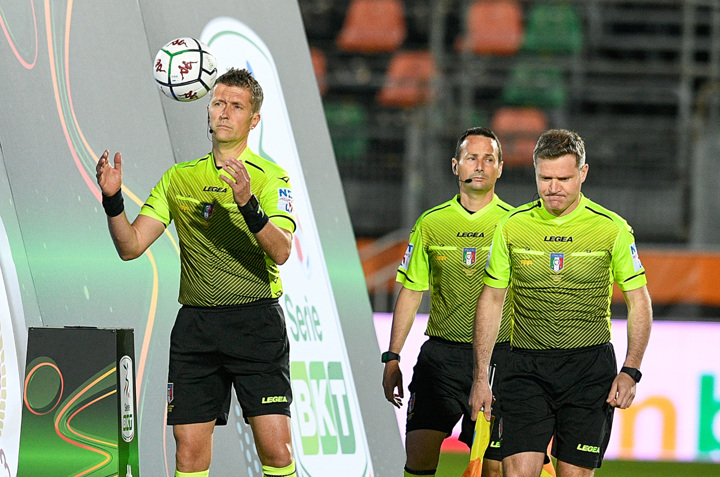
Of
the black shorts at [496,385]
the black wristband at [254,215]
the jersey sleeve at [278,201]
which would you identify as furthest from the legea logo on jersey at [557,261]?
the black wristband at [254,215]

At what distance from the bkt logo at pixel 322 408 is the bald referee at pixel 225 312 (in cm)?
165

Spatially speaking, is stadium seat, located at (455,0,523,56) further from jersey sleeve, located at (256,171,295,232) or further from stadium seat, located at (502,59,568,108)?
jersey sleeve, located at (256,171,295,232)

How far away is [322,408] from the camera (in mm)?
6664

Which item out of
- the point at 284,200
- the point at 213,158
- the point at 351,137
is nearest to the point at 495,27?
the point at 351,137

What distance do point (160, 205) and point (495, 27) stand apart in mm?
14065

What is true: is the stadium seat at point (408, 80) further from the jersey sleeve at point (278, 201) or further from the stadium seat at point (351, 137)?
the jersey sleeve at point (278, 201)

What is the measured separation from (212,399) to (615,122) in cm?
1264

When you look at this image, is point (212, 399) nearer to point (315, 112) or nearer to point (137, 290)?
point (137, 290)

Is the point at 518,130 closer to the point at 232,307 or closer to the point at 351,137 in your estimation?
the point at 351,137

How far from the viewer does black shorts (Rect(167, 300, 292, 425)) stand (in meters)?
4.61

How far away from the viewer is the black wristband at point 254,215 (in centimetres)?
416

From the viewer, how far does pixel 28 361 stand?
13.7 ft

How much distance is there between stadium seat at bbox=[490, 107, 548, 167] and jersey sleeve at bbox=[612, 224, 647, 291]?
1004 cm

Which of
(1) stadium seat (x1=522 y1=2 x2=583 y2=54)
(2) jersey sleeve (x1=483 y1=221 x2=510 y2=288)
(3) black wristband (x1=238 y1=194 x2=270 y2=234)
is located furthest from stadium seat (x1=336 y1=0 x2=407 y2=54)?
(3) black wristband (x1=238 y1=194 x2=270 y2=234)
